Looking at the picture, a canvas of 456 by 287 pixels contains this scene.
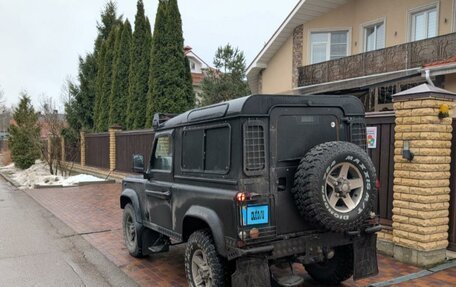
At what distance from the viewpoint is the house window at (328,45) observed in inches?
623

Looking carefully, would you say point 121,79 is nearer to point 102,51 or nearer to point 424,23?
point 102,51

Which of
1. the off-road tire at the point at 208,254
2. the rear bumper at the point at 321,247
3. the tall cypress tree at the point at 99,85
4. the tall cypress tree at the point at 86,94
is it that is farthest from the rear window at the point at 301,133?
the tall cypress tree at the point at 86,94

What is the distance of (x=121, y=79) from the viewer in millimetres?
22094

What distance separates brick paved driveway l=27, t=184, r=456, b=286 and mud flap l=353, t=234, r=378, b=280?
55 cm

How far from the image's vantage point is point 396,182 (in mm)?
5711

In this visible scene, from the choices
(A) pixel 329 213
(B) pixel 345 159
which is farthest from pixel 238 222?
(B) pixel 345 159

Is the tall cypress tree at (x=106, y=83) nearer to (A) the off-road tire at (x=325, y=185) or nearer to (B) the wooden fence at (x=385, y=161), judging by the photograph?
(B) the wooden fence at (x=385, y=161)

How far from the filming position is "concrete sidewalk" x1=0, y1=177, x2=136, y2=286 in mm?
5488

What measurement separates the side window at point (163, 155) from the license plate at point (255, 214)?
6.19 ft

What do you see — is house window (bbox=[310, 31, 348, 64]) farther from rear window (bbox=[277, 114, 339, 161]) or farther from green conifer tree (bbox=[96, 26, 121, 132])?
green conifer tree (bbox=[96, 26, 121, 132])

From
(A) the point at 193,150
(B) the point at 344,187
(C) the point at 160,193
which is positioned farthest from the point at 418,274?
(C) the point at 160,193

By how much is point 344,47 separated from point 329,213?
1343 centimetres

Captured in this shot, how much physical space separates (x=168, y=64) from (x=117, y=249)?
1124 centimetres

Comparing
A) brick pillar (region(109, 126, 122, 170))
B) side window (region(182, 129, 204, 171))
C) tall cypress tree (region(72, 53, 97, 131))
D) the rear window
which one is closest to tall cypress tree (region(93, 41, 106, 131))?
tall cypress tree (region(72, 53, 97, 131))
